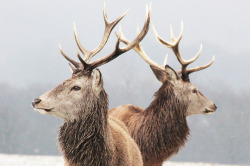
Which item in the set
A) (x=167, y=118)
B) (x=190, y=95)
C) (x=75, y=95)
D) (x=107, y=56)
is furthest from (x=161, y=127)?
(x=75, y=95)

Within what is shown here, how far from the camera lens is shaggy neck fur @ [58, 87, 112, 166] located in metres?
3.85

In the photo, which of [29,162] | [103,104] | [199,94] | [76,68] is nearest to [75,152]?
[103,104]

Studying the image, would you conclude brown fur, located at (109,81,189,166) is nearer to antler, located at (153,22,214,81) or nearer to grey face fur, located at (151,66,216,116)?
grey face fur, located at (151,66,216,116)

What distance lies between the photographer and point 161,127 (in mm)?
5828

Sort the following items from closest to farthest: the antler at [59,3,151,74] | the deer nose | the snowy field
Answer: the deer nose
the antler at [59,3,151,74]
the snowy field

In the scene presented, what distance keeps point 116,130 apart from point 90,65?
2.67ft

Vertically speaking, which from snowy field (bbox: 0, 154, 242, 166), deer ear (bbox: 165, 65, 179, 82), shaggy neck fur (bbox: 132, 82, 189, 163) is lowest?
snowy field (bbox: 0, 154, 242, 166)

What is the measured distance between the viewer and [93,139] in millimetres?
3883

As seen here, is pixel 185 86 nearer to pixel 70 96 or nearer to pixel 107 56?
pixel 107 56

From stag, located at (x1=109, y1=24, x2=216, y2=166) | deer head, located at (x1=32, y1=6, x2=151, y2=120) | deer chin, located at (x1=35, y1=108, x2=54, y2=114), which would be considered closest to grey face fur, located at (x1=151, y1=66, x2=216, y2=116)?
stag, located at (x1=109, y1=24, x2=216, y2=166)

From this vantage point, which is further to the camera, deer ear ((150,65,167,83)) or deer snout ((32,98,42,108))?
deer ear ((150,65,167,83))

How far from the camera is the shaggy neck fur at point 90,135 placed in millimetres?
3854

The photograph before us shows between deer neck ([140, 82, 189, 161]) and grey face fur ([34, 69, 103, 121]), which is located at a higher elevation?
grey face fur ([34, 69, 103, 121])

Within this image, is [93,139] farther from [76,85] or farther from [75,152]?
[76,85]
